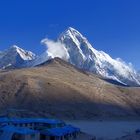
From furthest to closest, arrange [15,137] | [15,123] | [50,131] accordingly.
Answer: [15,123] < [50,131] < [15,137]

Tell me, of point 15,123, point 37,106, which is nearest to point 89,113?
point 37,106

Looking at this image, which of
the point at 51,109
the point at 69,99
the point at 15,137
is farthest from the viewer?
the point at 69,99

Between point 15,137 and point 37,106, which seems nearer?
point 15,137

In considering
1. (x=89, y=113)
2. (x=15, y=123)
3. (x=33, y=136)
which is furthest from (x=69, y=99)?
(x=33, y=136)

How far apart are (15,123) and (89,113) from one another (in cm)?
11209

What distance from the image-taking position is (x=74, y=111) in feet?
608

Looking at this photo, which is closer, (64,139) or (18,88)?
(64,139)

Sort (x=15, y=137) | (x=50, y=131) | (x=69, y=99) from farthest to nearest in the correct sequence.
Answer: (x=69, y=99) < (x=50, y=131) < (x=15, y=137)

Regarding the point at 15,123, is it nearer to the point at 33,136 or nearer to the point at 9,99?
the point at 33,136

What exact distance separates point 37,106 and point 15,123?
102609 millimetres

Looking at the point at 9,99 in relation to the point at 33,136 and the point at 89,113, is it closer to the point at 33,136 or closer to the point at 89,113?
the point at 89,113

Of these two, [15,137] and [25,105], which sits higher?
[25,105]

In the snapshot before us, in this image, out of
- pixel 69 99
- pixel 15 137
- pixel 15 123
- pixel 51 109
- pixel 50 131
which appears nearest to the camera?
pixel 15 137

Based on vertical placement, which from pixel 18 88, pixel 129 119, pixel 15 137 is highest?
pixel 18 88
